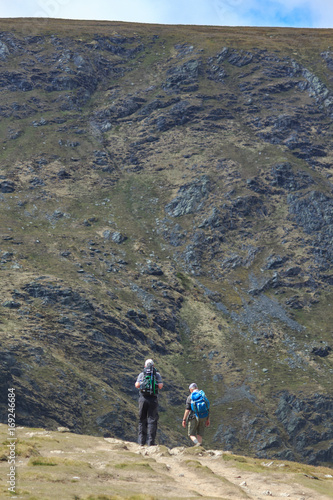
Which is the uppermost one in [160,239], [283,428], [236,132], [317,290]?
[236,132]

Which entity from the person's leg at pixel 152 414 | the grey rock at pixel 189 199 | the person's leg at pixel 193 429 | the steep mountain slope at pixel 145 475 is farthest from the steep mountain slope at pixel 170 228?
the steep mountain slope at pixel 145 475

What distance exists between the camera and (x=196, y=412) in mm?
23250

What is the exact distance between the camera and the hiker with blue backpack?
2319 centimetres

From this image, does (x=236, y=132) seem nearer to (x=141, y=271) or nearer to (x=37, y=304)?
(x=141, y=271)

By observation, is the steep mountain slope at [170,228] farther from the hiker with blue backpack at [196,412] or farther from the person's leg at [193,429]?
the hiker with blue backpack at [196,412]

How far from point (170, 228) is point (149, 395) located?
101 meters

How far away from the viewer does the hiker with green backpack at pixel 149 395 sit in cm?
2252

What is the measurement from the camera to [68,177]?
134m

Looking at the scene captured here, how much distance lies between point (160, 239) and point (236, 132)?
4563cm

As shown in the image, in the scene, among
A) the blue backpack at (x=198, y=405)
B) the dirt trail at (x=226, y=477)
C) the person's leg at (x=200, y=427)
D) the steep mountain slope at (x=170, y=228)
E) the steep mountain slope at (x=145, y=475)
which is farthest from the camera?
the steep mountain slope at (x=170, y=228)

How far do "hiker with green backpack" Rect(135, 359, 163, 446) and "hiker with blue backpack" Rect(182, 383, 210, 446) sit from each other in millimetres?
1396

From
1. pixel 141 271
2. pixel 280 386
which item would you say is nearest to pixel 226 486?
pixel 280 386

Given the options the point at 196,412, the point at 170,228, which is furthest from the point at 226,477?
the point at 170,228

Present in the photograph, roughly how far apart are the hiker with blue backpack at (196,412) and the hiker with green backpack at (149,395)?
1396mm
